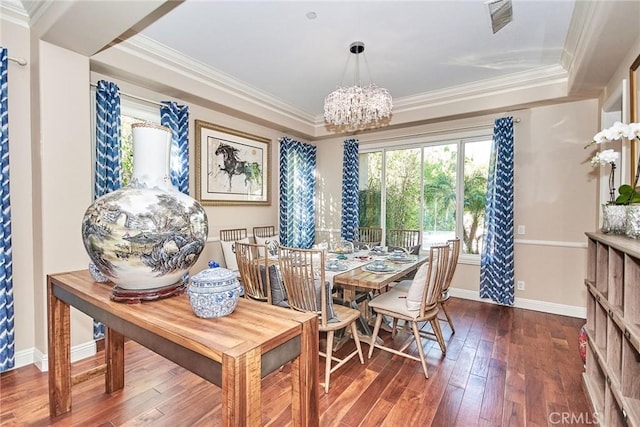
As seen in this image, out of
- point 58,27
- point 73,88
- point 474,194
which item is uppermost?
point 58,27

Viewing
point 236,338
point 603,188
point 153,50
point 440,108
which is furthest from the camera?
point 440,108

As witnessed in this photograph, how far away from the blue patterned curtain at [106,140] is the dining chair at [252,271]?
1.42 meters

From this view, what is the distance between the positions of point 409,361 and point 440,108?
10.9 feet

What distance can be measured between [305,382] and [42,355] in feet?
8.54

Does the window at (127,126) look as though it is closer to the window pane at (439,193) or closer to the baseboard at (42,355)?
the baseboard at (42,355)

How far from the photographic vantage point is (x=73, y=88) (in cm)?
248

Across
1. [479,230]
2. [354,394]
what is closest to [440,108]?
[479,230]

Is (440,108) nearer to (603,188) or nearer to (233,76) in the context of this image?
(603,188)

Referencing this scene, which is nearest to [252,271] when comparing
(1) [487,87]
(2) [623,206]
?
(2) [623,206]

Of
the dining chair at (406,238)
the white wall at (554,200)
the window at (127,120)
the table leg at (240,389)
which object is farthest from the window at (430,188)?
the table leg at (240,389)

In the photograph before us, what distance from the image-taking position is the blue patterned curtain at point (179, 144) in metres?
3.52

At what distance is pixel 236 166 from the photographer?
14.6ft

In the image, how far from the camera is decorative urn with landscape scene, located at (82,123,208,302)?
3.60 ft

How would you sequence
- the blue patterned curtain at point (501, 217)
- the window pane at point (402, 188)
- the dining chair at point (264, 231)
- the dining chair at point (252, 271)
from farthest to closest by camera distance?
the window pane at point (402, 188), the dining chair at point (264, 231), the blue patterned curtain at point (501, 217), the dining chair at point (252, 271)
